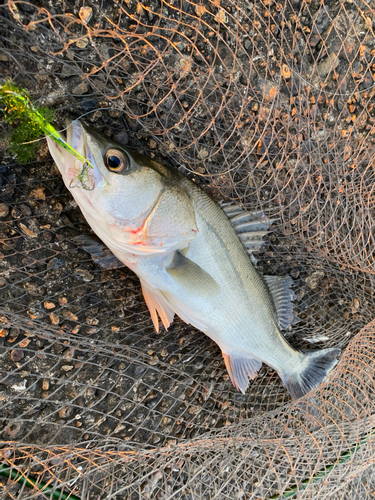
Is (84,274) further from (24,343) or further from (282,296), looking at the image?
(282,296)

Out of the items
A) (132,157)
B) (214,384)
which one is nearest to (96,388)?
(214,384)

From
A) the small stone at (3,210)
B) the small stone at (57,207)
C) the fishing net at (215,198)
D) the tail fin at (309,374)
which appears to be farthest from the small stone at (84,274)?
the tail fin at (309,374)

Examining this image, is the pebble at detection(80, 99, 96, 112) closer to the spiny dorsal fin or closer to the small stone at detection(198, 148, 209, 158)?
the small stone at detection(198, 148, 209, 158)

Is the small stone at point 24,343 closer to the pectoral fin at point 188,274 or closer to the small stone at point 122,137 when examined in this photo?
the pectoral fin at point 188,274

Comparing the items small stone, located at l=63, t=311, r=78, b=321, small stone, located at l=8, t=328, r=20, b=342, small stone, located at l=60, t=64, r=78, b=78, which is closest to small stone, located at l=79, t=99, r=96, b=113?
small stone, located at l=60, t=64, r=78, b=78

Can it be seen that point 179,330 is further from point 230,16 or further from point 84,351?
point 230,16
